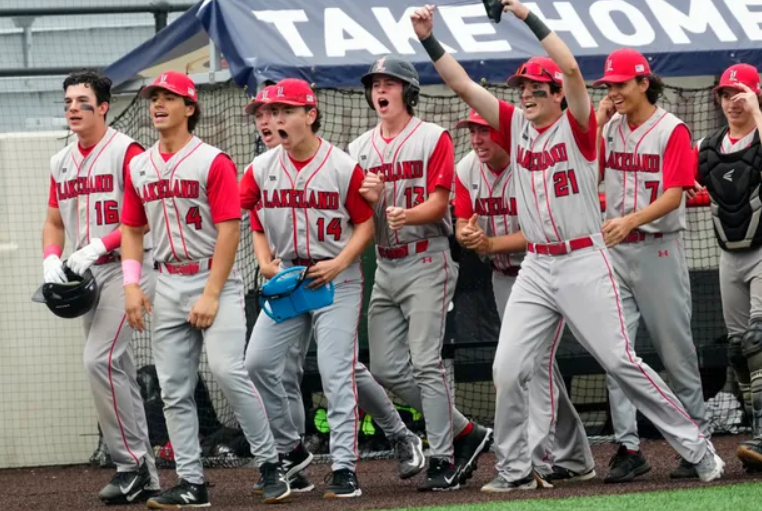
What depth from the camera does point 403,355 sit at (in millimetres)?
6574

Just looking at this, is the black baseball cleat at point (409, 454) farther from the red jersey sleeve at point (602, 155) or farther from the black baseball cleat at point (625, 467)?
the red jersey sleeve at point (602, 155)

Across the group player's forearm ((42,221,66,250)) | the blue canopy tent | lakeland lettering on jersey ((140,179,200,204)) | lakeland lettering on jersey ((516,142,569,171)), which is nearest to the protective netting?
the blue canopy tent

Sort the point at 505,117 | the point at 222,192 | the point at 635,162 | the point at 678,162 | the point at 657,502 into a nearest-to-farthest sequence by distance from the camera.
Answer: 1. the point at 657,502
2. the point at 505,117
3. the point at 222,192
4. the point at 678,162
5. the point at 635,162

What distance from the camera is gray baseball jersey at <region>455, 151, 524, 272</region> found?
6.57 metres

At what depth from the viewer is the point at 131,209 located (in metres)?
6.23

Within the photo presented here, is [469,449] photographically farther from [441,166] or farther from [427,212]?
[441,166]

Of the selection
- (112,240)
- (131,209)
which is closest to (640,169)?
(131,209)

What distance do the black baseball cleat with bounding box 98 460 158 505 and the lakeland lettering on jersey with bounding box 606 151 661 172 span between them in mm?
2755

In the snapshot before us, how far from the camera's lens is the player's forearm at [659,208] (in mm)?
6168

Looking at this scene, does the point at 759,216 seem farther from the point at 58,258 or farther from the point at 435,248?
the point at 58,258

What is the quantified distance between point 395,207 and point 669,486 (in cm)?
175

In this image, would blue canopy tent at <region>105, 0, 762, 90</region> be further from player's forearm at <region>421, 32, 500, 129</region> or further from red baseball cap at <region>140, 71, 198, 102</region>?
player's forearm at <region>421, 32, 500, 129</region>

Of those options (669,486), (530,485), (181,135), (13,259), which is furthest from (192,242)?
(13,259)

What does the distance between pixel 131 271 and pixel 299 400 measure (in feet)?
3.87
